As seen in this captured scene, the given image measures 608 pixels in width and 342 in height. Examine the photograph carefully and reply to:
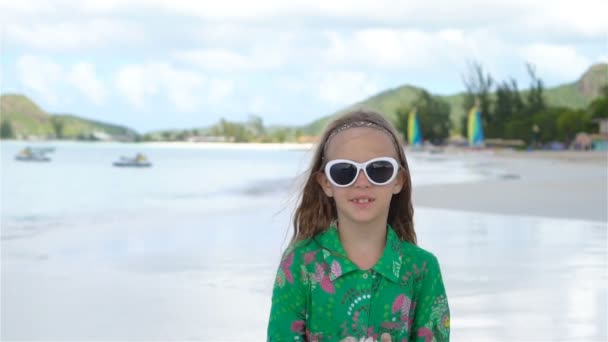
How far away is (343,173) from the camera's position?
1.81 meters

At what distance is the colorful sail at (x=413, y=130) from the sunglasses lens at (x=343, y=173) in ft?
252

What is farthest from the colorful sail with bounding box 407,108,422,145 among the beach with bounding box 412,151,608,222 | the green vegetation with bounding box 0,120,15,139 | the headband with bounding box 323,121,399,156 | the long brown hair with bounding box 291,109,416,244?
the headband with bounding box 323,121,399,156

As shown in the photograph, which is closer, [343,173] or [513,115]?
[343,173]

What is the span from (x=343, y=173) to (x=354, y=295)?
0.25 metres

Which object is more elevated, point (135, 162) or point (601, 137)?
point (601, 137)

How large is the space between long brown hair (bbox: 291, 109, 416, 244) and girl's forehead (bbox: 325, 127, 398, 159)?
0.10 ft

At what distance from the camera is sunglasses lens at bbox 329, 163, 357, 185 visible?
180cm

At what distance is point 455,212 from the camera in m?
10.4

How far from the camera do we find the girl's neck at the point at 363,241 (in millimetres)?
1839

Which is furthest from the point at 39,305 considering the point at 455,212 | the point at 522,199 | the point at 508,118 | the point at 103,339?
the point at 508,118

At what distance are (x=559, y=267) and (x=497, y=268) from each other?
0.39 metres

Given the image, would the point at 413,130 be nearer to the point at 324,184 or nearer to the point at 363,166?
the point at 324,184

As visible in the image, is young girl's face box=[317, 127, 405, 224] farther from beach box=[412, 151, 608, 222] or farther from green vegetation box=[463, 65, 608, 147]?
green vegetation box=[463, 65, 608, 147]

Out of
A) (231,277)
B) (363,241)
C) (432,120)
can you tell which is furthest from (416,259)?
(432,120)
